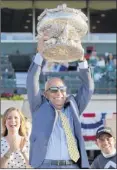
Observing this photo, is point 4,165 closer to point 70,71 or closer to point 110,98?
point 70,71

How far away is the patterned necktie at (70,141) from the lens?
15.5 ft

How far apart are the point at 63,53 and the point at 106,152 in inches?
51.4

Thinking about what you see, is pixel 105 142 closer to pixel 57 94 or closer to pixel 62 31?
pixel 57 94

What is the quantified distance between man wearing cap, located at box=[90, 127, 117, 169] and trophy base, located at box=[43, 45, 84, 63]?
1.06 metres

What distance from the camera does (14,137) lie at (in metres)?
5.21

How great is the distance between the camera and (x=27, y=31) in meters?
16.1

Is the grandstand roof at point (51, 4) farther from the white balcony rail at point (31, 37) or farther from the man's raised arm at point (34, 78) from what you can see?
the man's raised arm at point (34, 78)

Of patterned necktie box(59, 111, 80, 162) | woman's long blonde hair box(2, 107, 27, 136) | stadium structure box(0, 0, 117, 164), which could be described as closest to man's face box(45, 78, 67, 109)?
patterned necktie box(59, 111, 80, 162)

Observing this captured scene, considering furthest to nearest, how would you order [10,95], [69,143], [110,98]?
[110,98], [10,95], [69,143]

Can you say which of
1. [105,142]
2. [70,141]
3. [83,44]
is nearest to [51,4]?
[83,44]

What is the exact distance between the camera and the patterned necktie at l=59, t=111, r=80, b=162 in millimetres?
4738

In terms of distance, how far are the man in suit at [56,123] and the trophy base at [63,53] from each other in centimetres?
9

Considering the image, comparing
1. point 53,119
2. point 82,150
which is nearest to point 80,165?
point 82,150

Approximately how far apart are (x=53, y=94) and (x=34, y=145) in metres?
0.46
